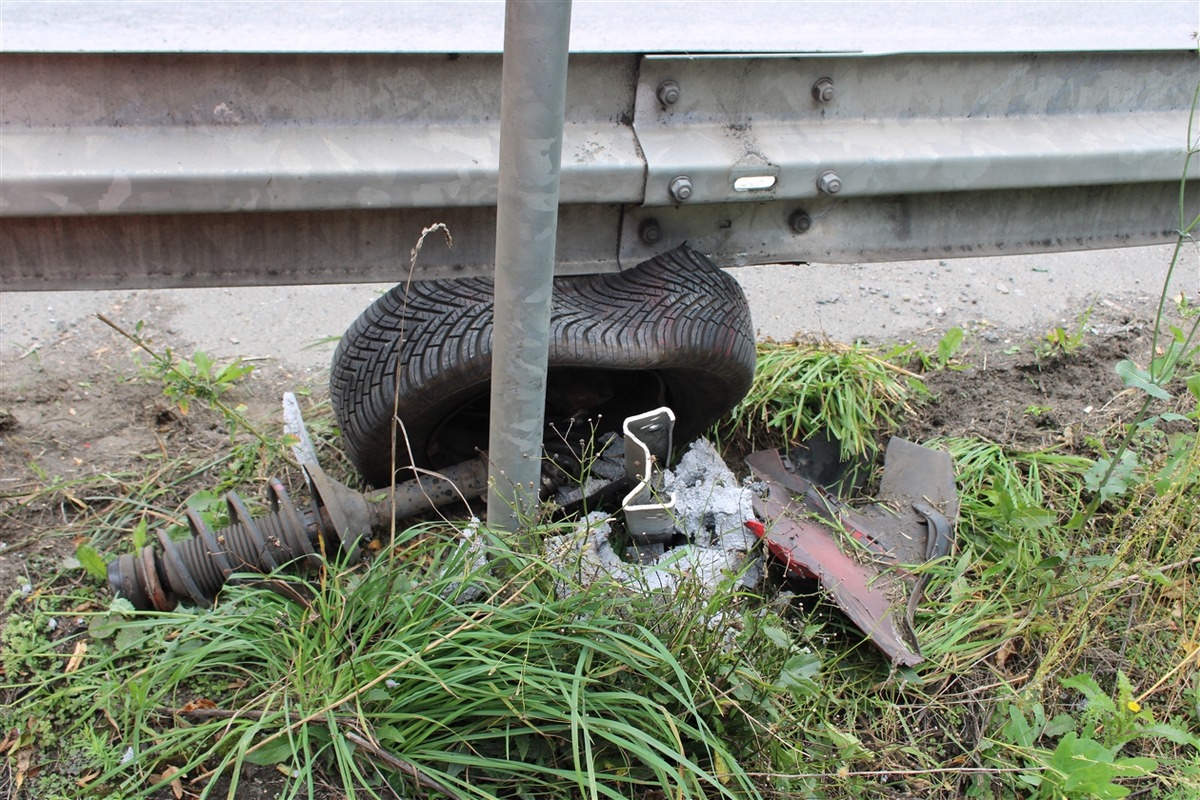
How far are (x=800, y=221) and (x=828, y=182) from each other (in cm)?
16

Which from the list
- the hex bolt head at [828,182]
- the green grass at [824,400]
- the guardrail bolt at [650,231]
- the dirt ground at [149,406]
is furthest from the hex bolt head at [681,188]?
the dirt ground at [149,406]

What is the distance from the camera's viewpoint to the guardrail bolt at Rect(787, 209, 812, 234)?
105 inches

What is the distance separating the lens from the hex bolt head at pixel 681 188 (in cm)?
243

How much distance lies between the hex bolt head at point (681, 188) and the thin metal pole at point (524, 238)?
0.49m

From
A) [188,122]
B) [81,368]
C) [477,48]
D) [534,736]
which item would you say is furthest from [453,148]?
[81,368]

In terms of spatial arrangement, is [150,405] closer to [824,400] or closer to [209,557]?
[209,557]

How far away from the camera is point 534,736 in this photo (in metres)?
2.12

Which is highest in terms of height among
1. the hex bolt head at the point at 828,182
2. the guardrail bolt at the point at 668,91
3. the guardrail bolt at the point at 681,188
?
the guardrail bolt at the point at 668,91

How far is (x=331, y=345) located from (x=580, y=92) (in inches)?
81.6

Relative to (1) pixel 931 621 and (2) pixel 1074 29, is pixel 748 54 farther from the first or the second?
(1) pixel 931 621

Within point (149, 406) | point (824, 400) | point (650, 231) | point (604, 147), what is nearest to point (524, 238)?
point (604, 147)

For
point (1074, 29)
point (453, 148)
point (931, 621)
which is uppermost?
point (1074, 29)

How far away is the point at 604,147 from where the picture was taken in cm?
242

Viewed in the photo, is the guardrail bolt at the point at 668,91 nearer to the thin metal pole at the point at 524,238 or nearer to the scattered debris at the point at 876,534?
the thin metal pole at the point at 524,238
